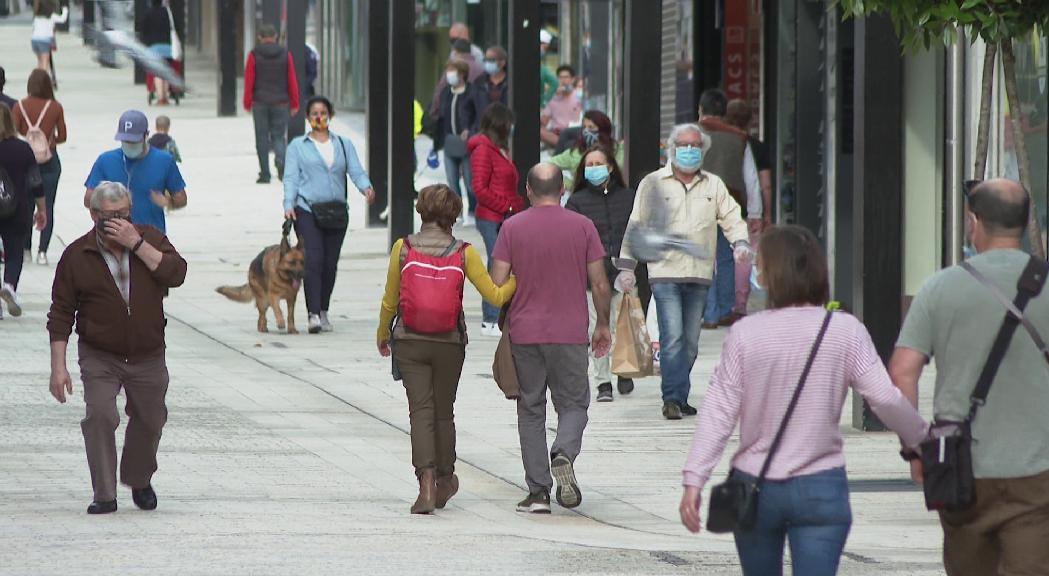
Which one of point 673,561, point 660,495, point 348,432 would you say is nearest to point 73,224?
point 348,432

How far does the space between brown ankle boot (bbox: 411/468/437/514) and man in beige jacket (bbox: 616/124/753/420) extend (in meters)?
3.11

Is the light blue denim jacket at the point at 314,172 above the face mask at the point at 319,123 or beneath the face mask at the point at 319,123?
beneath

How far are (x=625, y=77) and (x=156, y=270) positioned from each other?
8.50 m

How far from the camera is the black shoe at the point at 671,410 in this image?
12.5 metres

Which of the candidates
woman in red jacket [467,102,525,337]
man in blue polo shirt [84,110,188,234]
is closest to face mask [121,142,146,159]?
man in blue polo shirt [84,110,188,234]

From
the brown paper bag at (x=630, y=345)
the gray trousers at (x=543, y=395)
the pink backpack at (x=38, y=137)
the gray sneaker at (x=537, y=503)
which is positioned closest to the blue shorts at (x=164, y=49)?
the pink backpack at (x=38, y=137)

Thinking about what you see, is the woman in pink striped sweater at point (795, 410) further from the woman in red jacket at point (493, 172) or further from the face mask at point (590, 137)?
the woman in red jacket at point (493, 172)

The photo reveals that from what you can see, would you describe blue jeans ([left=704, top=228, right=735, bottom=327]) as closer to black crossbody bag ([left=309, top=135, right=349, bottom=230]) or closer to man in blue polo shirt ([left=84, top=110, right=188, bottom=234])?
black crossbody bag ([left=309, top=135, right=349, bottom=230])

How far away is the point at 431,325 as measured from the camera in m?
9.32

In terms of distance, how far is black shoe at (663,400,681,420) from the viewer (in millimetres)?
12469

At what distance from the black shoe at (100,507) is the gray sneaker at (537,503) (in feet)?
6.03

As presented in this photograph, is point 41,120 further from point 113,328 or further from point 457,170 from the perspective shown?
point 113,328

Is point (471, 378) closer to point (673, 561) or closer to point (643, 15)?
point (643, 15)

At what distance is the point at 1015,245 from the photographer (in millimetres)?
6125
